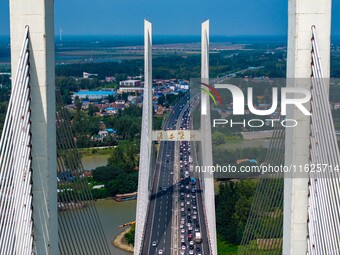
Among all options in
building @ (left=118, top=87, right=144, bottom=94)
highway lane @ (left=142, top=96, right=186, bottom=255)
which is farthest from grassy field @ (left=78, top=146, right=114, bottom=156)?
building @ (left=118, top=87, right=144, bottom=94)

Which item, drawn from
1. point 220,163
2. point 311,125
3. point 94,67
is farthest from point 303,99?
point 94,67

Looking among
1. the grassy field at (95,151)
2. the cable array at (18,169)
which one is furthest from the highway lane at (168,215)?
the cable array at (18,169)

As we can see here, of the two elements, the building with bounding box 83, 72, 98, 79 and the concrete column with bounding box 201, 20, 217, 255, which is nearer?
the concrete column with bounding box 201, 20, 217, 255

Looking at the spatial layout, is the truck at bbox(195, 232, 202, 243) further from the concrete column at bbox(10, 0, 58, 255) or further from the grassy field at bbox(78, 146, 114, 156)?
the grassy field at bbox(78, 146, 114, 156)

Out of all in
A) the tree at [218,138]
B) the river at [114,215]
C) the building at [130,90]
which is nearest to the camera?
the river at [114,215]

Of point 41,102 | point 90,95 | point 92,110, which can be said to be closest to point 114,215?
point 41,102

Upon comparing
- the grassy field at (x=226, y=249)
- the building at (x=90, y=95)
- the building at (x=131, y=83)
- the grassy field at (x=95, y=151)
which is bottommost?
the grassy field at (x=226, y=249)

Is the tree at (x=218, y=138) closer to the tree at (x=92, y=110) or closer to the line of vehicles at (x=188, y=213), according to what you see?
the line of vehicles at (x=188, y=213)
